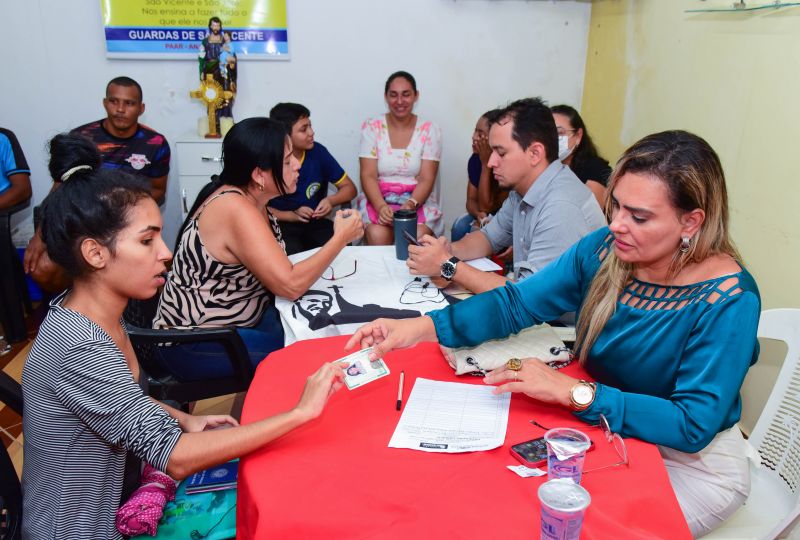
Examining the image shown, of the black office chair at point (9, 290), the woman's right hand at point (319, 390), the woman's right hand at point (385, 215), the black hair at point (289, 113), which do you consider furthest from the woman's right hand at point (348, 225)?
the black office chair at point (9, 290)

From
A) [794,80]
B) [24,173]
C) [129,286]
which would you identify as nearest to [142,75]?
[24,173]

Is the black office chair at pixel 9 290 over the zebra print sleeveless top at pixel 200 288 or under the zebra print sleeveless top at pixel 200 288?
under

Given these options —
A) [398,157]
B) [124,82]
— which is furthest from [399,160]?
[124,82]

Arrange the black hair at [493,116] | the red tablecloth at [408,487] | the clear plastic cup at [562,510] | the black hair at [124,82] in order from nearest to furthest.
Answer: the clear plastic cup at [562,510], the red tablecloth at [408,487], the black hair at [493,116], the black hair at [124,82]

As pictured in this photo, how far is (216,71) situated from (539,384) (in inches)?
143

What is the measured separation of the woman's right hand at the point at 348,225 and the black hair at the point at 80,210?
0.92 metres

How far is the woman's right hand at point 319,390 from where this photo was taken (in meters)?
1.30

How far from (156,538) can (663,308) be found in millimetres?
1315

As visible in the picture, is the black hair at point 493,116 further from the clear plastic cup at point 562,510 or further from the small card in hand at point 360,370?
the clear plastic cup at point 562,510

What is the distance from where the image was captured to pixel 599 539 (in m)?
1.01

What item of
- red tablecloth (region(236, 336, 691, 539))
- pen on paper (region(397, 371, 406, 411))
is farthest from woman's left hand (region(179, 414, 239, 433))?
pen on paper (region(397, 371, 406, 411))

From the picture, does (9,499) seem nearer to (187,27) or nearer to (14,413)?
(14,413)

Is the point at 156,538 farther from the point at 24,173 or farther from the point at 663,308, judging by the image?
the point at 24,173

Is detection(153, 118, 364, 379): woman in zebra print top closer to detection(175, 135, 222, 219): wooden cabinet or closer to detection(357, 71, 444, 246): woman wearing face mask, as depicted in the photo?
detection(175, 135, 222, 219): wooden cabinet
